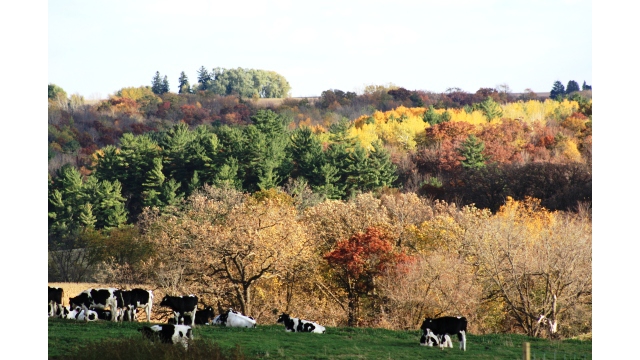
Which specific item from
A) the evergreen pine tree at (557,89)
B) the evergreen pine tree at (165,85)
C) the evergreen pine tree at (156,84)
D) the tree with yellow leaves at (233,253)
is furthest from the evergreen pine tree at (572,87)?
the tree with yellow leaves at (233,253)

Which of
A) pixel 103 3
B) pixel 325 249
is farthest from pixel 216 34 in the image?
pixel 325 249

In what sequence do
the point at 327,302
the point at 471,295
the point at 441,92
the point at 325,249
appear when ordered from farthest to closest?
1. the point at 441,92
2. the point at 325,249
3. the point at 327,302
4. the point at 471,295

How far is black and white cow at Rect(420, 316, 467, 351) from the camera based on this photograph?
65.6 feet

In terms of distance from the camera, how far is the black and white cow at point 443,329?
20.0 meters

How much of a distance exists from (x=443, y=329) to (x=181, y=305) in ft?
24.6

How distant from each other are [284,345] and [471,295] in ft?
45.3

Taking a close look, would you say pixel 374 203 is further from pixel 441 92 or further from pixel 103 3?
pixel 441 92

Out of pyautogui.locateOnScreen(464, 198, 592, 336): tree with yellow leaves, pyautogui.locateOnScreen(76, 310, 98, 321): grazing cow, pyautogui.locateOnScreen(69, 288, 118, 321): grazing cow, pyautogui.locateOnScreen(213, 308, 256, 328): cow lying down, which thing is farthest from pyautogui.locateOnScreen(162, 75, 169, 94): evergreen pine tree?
pyautogui.locateOnScreen(76, 310, 98, 321): grazing cow

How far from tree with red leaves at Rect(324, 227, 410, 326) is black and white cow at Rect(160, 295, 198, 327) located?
440 inches

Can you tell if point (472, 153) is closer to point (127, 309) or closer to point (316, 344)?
point (127, 309)

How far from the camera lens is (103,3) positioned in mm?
82062

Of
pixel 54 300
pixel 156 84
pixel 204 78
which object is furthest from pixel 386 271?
pixel 204 78
